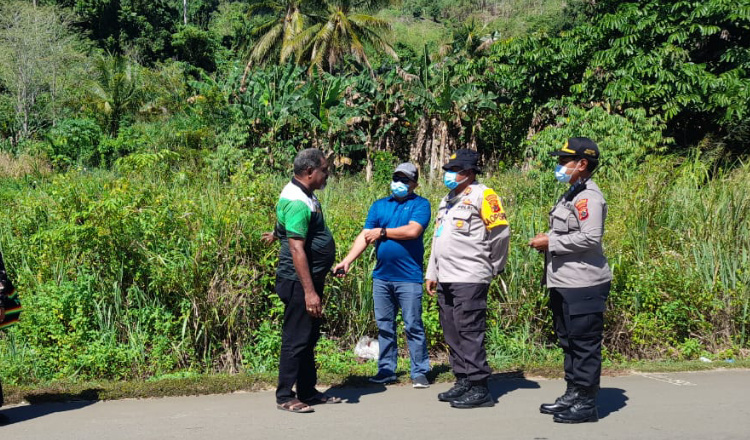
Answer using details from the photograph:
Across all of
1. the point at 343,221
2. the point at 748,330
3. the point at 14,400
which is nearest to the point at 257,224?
the point at 343,221

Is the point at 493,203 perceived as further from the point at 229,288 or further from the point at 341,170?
the point at 341,170

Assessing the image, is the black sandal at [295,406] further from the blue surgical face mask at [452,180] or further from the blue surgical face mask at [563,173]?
the blue surgical face mask at [563,173]

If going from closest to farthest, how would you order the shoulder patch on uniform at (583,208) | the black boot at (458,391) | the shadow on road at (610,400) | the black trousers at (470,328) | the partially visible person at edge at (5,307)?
the shoulder patch on uniform at (583,208)
the partially visible person at edge at (5,307)
the shadow on road at (610,400)
the black trousers at (470,328)
the black boot at (458,391)

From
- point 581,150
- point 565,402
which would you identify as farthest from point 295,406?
point 581,150

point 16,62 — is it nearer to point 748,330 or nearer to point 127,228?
point 127,228

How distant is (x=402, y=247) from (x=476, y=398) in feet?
4.52

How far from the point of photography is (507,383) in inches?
236

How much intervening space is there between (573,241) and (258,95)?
1897 cm

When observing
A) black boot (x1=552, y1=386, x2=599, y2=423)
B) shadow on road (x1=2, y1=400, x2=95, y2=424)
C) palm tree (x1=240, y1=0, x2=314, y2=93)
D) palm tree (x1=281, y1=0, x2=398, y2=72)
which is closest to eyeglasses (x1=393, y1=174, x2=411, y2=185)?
black boot (x1=552, y1=386, x2=599, y2=423)

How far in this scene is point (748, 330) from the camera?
292 inches

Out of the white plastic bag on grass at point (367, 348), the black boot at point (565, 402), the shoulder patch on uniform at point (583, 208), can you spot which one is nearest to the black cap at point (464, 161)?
the shoulder patch on uniform at point (583, 208)

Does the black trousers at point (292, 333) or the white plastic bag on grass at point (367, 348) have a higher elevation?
the black trousers at point (292, 333)

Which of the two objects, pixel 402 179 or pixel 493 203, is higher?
pixel 402 179

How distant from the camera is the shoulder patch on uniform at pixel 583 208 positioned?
4.77 meters
